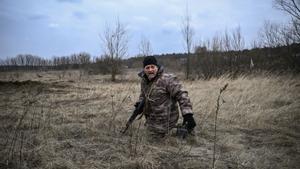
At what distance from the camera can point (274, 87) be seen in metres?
10.3

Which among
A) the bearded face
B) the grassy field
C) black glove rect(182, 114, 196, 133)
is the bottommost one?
the grassy field

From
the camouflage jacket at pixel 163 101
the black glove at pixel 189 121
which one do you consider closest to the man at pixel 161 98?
the camouflage jacket at pixel 163 101

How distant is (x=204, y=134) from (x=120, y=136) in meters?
1.52

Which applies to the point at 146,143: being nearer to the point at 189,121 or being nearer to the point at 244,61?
the point at 189,121

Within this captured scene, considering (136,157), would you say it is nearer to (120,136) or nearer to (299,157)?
(120,136)

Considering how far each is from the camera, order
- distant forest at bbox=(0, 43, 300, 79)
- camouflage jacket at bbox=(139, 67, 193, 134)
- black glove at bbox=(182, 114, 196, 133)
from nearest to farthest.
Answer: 1. black glove at bbox=(182, 114, 196, 133)
2. camouflage jacket at bbox=(139, 67, 193, 134)
3. distant forest at bbox=(0, 43, 300, 79)

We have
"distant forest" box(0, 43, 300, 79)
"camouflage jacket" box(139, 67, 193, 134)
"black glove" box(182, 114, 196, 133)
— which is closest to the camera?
"black glove" box(182, 114, 196, 133)

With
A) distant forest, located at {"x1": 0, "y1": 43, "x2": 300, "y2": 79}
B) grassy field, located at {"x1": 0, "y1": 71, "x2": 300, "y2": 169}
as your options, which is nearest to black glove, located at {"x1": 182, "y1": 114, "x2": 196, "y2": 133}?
grassy field, located at {"x1": 0, "y1": 71, "x2": 300, "y2": 169}

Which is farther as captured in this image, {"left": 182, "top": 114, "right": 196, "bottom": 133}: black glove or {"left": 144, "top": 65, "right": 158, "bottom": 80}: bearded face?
{"left": 144, "top": 65, "right": 158, "bottom": 80}: bearded face

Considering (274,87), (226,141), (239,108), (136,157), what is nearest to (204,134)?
(226,141)

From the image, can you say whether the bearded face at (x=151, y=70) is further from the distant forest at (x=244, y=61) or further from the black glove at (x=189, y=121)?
the distant forest at (x=244, y=61)

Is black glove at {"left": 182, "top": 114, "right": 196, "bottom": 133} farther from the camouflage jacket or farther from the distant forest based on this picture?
the distant forest

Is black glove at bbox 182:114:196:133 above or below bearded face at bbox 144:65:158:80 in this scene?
below

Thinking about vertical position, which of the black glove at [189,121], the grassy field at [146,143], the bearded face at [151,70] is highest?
the bearded face at [151,70]
